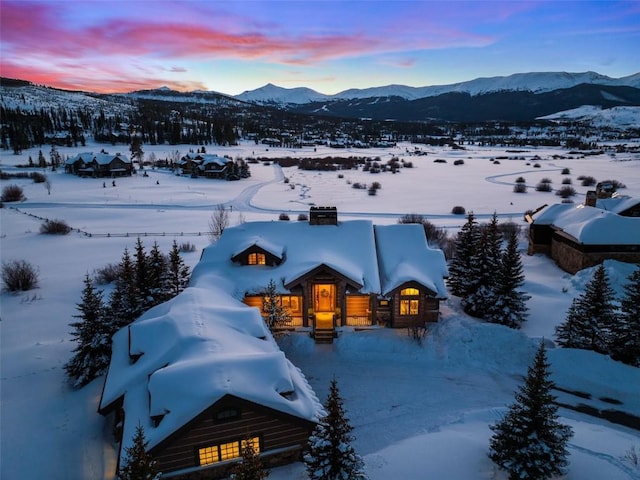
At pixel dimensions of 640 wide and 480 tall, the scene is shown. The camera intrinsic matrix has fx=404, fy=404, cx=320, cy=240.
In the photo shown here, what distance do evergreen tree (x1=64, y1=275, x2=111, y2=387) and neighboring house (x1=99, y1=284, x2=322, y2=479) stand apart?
2.77m

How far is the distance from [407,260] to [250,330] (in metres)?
10.4

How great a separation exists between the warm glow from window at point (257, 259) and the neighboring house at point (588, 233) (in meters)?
20.9

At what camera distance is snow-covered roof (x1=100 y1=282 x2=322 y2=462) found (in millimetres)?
11492

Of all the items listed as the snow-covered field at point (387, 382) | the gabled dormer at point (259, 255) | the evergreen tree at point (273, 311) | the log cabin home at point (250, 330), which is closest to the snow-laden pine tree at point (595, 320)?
the snow-covered field at point (387, 382)

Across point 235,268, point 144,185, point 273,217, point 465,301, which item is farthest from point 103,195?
point 465,301

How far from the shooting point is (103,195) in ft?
208

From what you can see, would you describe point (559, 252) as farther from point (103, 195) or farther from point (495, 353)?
point (103, 195)

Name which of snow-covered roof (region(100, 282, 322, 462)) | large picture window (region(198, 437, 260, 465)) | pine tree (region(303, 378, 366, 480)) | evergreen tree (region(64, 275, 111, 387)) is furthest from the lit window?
evergreen tree (region(64, 275, 111, 387))

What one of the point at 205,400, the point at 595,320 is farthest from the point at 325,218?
the point at 205,400

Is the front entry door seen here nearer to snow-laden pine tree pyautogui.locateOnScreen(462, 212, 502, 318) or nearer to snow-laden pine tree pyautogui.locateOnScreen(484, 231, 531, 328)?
snow-laden pine tree pyautogui.locateOnScreen(462, 212, 502, 318)

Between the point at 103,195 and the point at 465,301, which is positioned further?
the point at 103,195

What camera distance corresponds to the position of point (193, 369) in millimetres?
12094

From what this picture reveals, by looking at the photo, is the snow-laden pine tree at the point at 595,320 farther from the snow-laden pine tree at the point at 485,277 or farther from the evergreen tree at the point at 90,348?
the evergreen tree at the point at 90,348

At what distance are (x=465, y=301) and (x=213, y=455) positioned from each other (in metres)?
16.2
